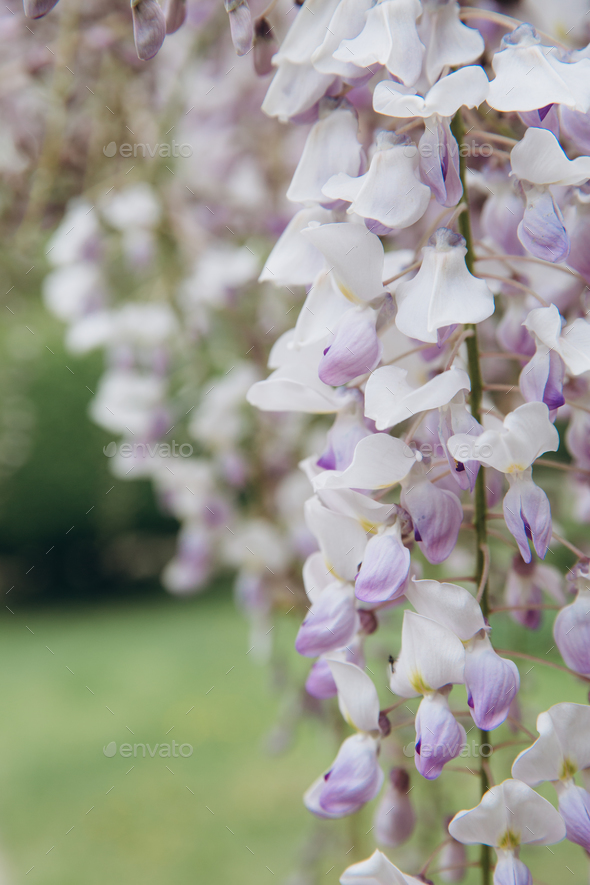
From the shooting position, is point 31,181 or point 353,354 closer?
point 353,354

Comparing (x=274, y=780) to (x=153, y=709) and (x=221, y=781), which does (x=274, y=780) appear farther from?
(x=153, y=709)

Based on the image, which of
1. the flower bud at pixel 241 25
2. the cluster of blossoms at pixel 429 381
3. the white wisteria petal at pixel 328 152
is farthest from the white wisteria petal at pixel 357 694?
the flower bud at pixel 241 25

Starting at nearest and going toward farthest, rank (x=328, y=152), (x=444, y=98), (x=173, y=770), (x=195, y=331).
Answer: (x=444, y=98), (x=328, y=152), (x=195, y=331), (x=173, y=770)

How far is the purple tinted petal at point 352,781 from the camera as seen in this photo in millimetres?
570

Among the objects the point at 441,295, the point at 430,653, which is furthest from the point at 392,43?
the point at 430,653

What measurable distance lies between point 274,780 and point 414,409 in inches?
102

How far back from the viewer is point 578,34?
969 mm

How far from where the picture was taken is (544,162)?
1.66 feet

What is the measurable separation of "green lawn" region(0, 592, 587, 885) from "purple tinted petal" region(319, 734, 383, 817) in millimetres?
565

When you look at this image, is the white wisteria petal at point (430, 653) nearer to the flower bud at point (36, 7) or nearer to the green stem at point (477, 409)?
the green stem at point (477, 409)

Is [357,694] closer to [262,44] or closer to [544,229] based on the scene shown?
[544,229]

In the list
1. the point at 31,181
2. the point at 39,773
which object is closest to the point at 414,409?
the point at 31,181

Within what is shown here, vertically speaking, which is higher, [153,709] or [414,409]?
[414,409]

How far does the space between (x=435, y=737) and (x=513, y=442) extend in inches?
7.5
